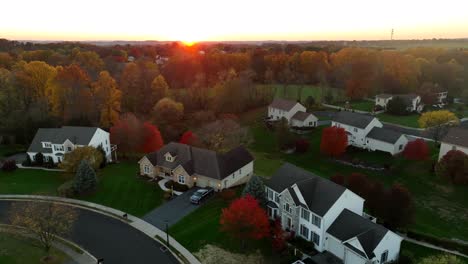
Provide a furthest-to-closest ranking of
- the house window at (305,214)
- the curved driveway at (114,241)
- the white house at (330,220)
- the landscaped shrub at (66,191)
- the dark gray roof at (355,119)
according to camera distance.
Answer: the dark gray roof at (355,119) < the landscaped shrub at (66,191) < the house window at (305,214) < the curved driveway at (114,241) < the white house at (330,220)

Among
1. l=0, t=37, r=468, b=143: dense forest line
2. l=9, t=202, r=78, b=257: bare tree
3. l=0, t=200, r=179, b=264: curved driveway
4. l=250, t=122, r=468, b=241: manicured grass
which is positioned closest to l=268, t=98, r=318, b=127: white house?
l=250, t=122, r=468, b=241: manicured grass

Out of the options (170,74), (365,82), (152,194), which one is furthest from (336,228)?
(170,74)

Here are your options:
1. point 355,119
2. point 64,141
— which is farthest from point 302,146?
point 64,141

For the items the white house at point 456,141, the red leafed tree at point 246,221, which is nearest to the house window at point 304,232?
the red leafed tree at point 246,221

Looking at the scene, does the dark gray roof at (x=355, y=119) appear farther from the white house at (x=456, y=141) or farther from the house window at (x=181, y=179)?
the house window at (x=181, y=179)

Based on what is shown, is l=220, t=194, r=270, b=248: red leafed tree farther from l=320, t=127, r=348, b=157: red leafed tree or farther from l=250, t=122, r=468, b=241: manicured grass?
l=320, t=127, r=348, b=157: red leafed tree

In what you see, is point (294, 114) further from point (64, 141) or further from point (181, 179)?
point (64, 141)
